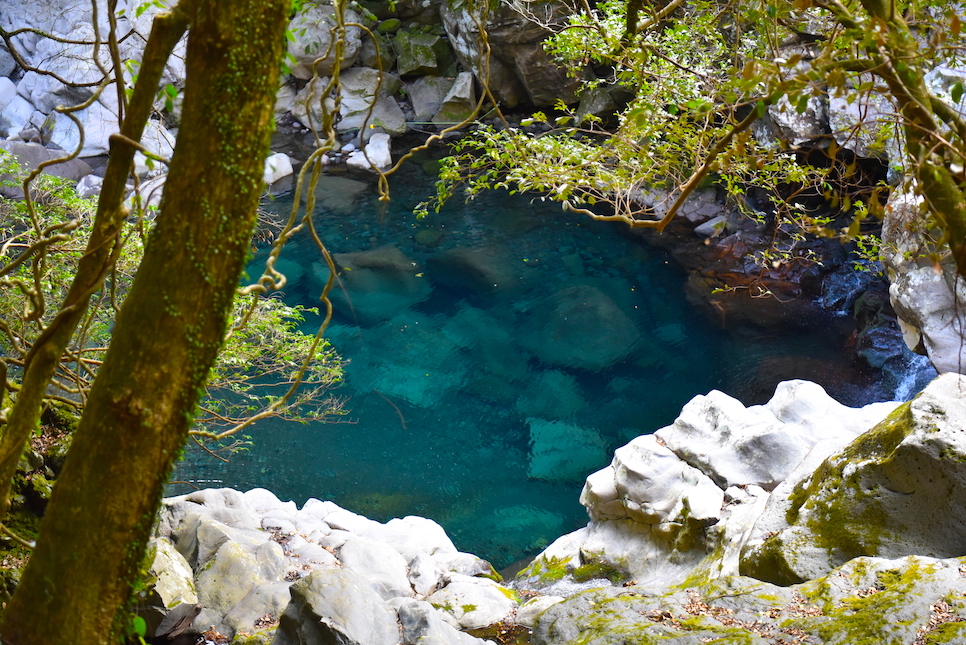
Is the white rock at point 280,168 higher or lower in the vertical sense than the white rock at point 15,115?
lower

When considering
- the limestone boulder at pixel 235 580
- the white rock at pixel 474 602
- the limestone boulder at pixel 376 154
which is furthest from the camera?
the limestone boulder at pixel 376 154

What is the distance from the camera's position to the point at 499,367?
1088 centimetres

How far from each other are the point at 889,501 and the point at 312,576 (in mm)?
3498

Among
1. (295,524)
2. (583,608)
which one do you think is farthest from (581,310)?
(583,608)

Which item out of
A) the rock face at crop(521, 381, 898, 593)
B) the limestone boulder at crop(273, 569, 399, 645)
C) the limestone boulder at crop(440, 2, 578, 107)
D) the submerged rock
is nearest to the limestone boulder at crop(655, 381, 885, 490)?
the rock face at crop(521, 381, 898, 593)

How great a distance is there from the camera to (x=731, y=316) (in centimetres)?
1145

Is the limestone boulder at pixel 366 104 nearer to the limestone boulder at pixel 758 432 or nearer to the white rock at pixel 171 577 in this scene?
the limestone boulder at pixel 758 432

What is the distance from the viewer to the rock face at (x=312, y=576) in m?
3.95

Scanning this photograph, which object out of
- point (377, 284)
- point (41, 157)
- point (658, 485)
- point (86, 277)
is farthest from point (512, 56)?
point (86, 277)

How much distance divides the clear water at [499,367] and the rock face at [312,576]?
1.48 m

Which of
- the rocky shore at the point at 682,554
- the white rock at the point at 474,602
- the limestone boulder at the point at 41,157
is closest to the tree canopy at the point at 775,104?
the rocky shore at the point at 682,554

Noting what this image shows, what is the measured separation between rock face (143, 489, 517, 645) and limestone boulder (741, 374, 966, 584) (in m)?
2.03

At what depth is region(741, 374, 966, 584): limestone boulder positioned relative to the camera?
3.91m

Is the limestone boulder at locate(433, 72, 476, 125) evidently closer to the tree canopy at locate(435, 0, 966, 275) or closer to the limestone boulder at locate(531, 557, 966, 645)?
the tree canopy at locate(435, 0, 966, 275)
